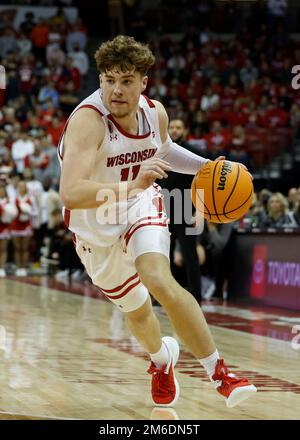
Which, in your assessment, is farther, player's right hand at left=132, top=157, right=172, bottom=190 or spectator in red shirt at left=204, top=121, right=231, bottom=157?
spectator in red shirt at left=204, top=121, right=231, bottom=157

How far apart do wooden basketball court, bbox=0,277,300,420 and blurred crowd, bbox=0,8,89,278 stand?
6.31 meters

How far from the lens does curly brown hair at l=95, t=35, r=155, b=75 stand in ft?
16.5

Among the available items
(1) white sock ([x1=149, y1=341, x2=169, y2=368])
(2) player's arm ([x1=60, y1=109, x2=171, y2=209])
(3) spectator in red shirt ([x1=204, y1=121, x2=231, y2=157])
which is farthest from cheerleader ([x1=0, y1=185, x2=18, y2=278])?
(2) player's arm ([x1=60, y1=109, x2=171, y2=209])

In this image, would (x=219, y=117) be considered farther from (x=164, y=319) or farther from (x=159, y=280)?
(x=159, y=280)

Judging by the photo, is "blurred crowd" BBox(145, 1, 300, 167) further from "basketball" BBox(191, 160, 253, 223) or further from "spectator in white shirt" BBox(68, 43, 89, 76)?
"basketball" BBox(191, 160, 253, 223)

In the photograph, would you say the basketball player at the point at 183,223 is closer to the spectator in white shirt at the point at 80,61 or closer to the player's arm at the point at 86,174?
the player's arm at the point at 86,174

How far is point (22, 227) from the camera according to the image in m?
18.4

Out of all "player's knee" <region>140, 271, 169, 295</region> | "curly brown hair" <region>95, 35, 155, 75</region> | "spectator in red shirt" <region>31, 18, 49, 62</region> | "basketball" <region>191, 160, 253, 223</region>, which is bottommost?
"player's knee" <region>140, 271, 169, 295</region>

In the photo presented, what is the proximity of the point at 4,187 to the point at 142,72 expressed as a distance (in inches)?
511

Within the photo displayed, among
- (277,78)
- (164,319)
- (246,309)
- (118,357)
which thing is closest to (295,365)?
(118,357)

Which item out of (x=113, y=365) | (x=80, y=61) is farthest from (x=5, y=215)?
(x=113, y=365)

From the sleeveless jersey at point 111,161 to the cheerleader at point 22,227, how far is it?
1277cm

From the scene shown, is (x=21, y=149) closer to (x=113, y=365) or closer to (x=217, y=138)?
(x=217, y=138)

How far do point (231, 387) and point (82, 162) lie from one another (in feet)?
4.26
